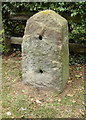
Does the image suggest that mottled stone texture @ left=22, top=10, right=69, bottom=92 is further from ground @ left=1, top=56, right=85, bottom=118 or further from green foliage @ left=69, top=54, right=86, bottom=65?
green foliage @ left=69, top=54, right=86, bottom=65

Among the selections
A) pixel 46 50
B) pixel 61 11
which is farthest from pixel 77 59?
pixel 46 50

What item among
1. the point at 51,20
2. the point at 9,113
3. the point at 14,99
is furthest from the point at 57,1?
the point at 9,113

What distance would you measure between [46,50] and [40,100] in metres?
1.09

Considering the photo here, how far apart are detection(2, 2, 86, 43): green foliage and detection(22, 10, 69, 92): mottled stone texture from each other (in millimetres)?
1248

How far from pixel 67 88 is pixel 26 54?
129cm

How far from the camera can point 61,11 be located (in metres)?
4.82

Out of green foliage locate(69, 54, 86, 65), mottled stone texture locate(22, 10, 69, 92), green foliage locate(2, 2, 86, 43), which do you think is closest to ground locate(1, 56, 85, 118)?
mottled stone texture locate(22, 10, 69, 92)

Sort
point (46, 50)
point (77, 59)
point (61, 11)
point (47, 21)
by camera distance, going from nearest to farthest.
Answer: point (47, 21)
point (46, 50)
point (61, 11)
point (77, 59)

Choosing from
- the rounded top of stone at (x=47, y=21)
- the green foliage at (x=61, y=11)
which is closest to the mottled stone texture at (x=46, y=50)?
the rounded top of stone at (x=47, y=21)

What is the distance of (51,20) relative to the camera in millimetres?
3352

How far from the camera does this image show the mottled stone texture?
3381 millimetres

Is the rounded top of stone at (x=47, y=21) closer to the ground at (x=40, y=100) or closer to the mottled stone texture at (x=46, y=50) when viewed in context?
the mottled stone texture at (x=46, y=50)

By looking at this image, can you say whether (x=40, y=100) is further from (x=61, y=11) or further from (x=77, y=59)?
(x=61, y=11)

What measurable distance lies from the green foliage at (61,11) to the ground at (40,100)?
144 cm
